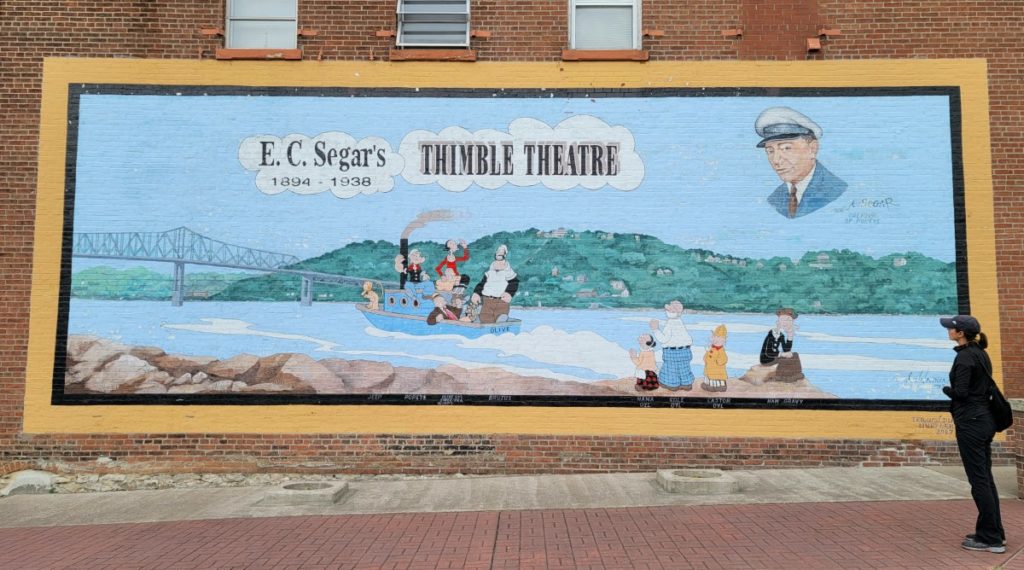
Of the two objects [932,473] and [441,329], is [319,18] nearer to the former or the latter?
[441,329]

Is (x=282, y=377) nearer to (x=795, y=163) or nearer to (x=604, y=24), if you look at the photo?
(x=604, y=24)

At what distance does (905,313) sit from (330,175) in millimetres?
7247

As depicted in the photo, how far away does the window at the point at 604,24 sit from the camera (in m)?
8.94

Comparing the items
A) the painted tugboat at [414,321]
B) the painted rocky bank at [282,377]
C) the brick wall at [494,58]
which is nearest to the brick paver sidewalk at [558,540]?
the brick wall at [494,58]

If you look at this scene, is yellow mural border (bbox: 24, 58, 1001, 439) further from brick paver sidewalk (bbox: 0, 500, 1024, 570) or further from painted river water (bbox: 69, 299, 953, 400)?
brick paver sidewalk (bbox: 0, 500, 1024, 570)

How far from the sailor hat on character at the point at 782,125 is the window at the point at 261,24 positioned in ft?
19.9

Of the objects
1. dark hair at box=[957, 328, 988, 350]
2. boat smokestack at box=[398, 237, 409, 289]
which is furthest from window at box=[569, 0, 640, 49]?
dark hair at box=[957, 328, 988, 350]

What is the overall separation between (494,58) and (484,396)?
4228 millimetres

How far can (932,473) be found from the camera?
25.9 feet

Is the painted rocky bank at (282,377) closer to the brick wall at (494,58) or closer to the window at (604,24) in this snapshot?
the brick wall at (494,58)

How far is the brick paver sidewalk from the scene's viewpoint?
5270 millimetres

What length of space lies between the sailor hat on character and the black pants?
427 centimetres

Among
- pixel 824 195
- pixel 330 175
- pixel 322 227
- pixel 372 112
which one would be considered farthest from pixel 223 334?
pixel 824 195
